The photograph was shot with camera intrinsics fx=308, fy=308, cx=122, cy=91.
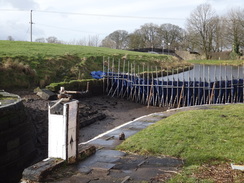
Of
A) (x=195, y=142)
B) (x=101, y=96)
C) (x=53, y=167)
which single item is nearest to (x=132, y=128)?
(x=195, y=142)

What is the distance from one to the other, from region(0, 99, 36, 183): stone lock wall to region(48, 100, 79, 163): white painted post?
3.28 m

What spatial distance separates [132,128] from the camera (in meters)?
10.8

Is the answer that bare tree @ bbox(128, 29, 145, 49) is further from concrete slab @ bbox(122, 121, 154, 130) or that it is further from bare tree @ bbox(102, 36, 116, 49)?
concrete slab @ bbox(122, 121, 154, 130)

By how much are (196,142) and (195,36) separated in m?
59.7

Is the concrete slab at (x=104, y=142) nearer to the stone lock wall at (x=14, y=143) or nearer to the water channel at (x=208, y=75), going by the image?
the stone lock wall at (x=14, y=143)

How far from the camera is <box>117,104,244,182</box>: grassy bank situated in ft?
21.4

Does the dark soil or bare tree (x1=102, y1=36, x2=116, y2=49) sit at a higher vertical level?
bare tree (x1=102, y1=36, x2=116, y2=49)

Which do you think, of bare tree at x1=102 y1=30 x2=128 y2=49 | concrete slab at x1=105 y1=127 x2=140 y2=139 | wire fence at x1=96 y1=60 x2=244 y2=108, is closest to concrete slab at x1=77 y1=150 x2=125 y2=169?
concrete slab at x1=105 y1=127 x2=140 y2=139

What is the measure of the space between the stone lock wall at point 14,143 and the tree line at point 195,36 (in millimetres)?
49368

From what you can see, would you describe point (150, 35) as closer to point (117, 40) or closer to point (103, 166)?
point (117, 40)

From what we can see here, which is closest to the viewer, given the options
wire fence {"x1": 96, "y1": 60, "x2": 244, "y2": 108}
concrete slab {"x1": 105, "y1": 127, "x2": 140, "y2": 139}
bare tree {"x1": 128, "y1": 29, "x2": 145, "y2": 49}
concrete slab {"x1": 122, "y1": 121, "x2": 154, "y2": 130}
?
concrete slab {"x1": 105, "y1": 127, "x2": 140, "y2": 139}

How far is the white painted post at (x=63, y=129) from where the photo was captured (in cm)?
619

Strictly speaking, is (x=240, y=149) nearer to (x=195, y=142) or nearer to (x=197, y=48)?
(x=195, y=142)

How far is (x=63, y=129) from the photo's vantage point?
6.20 metres
